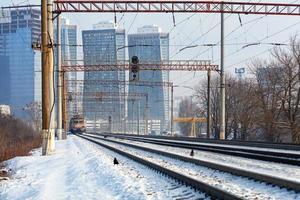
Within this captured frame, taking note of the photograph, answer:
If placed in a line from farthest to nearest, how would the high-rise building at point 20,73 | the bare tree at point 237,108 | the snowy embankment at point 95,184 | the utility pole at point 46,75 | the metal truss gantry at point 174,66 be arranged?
the high-rise building at point 20,73
the bare tree at point 237,108
the metal truss gantry at point 174,66
the utility pole at point 46,75
the snowy embankment at point 95,184

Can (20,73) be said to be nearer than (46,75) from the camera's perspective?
No

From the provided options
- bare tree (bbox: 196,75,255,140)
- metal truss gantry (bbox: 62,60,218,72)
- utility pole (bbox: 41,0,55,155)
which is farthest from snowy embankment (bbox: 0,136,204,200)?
bare tree (bbox: 196,75,255,140)

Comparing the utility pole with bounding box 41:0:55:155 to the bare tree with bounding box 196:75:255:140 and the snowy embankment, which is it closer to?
the snowy embankment

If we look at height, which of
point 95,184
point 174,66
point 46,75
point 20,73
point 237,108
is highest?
point 20,73

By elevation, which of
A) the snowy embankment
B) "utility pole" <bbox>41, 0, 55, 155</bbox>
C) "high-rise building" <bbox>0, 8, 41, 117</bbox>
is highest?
"high-rise building" <bbox>0, 8, 41, 117</bbox>

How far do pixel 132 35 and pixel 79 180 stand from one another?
85959mm

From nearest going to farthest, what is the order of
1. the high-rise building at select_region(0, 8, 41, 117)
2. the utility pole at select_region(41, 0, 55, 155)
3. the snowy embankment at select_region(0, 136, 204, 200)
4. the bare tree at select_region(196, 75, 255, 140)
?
the snowy embankment at select_region(0, 136, 204, 200), the utility pole at select_region(41, 0, 55, 155), the bare tree at select_region(196, 75, 255, 140), the high-rise building at select_region(0, 8, 41, 117)

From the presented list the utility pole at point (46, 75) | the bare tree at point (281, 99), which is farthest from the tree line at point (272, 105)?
the utility pole at point (46, 75)

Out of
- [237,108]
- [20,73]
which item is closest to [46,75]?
[237,108]

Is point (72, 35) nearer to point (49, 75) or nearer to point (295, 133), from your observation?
point (295, 133)

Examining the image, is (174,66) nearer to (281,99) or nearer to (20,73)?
(281,99)

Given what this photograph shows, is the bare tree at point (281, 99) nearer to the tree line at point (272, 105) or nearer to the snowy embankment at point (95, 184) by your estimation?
the tree line at point (272, 105)

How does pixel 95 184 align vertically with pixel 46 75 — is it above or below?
below

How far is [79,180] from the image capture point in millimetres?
16000
